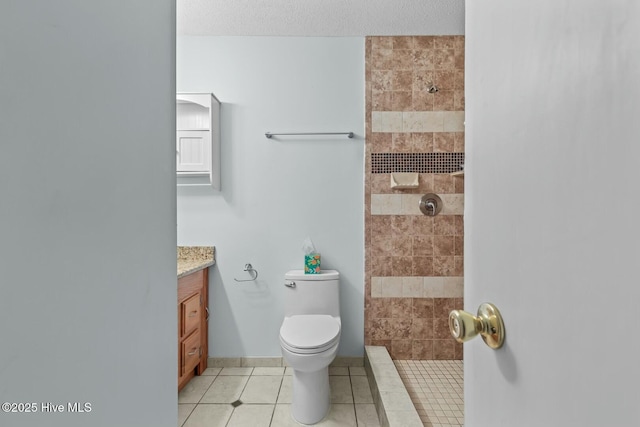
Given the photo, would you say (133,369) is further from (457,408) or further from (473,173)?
(457,408)

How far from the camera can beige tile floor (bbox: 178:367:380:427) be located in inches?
68.5

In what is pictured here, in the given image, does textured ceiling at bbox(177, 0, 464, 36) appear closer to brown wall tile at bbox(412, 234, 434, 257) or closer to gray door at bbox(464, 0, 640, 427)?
brown wall tile at bbox(412, 234, 434, 257)

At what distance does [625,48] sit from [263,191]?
2.19 meters

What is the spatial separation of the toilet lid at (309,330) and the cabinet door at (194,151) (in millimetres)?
1147

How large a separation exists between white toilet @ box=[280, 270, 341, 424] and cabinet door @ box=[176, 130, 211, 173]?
0.95 meters

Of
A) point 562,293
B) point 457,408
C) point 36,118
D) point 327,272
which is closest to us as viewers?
point 36,118

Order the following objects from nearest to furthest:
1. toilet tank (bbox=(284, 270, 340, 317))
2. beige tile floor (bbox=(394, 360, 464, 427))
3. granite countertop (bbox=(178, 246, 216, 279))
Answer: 1. beige tile floor (bbox=(394, 360, 464, 427))
2. toilet tank (bbox=(284, 270, 340, 317))
3. granite countertop (bbox=(178, 246, 216, 279))

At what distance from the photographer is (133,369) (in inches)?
14.8

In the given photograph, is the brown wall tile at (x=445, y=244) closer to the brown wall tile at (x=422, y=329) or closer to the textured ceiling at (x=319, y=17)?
the brown wall tile at (x=422, y=329)

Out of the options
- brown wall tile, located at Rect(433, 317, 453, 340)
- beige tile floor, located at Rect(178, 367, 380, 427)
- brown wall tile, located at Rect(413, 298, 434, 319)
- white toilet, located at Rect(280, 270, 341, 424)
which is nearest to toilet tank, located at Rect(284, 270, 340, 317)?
white toilet, located at Rect(280, 270, 341, 424)

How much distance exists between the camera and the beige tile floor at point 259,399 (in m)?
1.74

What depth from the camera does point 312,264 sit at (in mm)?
2254

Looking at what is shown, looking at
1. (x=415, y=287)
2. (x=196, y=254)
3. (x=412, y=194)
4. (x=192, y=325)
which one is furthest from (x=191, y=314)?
(x=412, y=194)

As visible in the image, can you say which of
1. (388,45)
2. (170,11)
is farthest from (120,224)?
(388,45)
